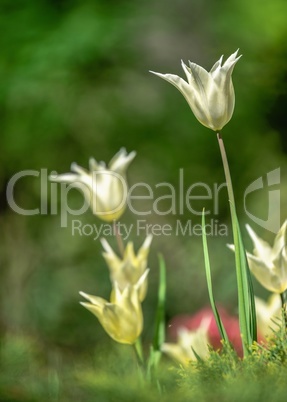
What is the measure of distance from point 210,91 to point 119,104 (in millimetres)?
1601

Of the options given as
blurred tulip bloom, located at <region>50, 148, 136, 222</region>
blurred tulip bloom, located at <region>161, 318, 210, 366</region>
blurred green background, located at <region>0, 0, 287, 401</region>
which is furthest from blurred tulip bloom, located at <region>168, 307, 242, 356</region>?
blurred green background, located at <region>0, 0, 287, 401</region>

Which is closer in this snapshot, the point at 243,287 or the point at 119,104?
the point at 243,287

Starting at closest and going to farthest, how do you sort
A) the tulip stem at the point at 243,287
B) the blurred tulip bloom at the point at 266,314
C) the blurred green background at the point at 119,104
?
1. the tulip stem at the point at 243,287
2. the blurred tulip bloom at the point at 266,314
3. the blurred green background at the point at 119,104

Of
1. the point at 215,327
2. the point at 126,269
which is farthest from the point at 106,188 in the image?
the point at 215,327

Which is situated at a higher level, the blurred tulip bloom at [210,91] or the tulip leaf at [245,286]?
the blurred tulip bloom at [210,91]

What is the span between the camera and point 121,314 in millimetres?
645

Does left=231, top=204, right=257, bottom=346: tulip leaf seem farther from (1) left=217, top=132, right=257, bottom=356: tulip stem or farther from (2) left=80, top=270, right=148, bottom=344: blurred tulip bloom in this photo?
(2) left=80, top=270, right=148, bottom=344: blurred tulip bloom

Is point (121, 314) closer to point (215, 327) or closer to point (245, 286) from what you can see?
point (245, 286)

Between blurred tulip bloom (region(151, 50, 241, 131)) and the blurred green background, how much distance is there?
1226 millimetres

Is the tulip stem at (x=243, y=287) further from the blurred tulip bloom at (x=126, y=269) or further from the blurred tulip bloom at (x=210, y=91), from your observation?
the blurred tulip bloom at (x=126, y=269)

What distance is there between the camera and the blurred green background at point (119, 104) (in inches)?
77.5

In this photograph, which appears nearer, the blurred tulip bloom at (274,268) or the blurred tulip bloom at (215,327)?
the blurred tulip bloom at (274,268)

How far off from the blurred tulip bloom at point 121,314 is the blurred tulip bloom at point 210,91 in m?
0.16

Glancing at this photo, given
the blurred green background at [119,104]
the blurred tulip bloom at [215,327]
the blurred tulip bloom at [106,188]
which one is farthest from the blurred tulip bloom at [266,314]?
the blurred green background at [119,104]
